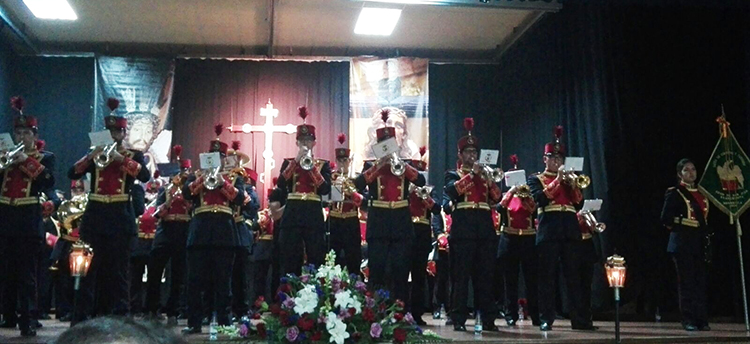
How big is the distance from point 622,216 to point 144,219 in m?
5.27

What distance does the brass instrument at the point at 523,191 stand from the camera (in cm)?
719

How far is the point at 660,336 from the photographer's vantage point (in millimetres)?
5660

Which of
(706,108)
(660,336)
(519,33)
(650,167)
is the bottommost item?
(660,336)

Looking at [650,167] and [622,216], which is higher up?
[650,167]

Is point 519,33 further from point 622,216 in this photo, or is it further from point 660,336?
point 660,336

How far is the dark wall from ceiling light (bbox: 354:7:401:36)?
162 inches

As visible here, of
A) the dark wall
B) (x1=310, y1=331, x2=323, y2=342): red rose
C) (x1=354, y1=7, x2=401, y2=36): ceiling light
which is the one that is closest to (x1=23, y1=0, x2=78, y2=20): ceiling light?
the dark wall

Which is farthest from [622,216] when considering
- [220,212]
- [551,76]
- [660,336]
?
[220,212]

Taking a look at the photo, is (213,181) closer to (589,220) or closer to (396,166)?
(396,166)

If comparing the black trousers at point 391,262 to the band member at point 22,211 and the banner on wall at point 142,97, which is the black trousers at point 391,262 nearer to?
the band member at point 22,211

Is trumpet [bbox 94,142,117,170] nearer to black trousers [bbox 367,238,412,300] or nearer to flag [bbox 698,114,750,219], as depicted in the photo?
black trousers [bbox 367,238,412,300]

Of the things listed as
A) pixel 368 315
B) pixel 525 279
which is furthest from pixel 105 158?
pixel 525 279

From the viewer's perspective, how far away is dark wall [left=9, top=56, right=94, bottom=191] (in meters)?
11.0

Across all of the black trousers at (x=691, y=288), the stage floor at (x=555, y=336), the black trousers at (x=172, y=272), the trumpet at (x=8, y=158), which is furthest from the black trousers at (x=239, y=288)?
the black trousers at (x=691, y=288)
